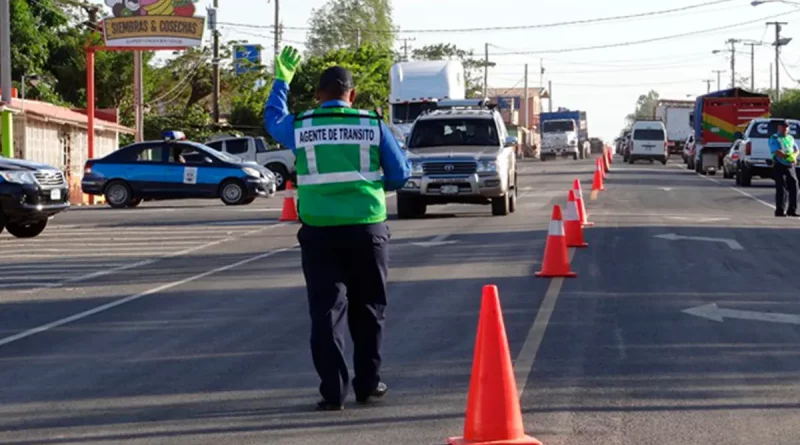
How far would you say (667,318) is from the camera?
461 inches

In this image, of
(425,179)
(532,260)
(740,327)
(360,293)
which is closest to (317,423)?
(360,293)

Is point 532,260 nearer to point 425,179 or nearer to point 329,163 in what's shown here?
point 425,179

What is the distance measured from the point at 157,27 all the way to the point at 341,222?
37.9m

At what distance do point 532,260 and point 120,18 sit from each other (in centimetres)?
3045

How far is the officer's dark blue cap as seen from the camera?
799cm

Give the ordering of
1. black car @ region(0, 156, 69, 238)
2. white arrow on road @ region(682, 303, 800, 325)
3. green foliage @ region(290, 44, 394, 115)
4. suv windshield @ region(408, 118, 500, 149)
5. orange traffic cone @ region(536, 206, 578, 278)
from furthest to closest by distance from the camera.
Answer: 1. green foliage @ region(290, 44, 394, 115)
2. suv windshield @ region(408, 118, 500, 149)
3. black car @ region(0, 156, 69, 238)
4. orange traffic cone @ region(536, 206, 578, 278)
5. white arrow on road @ region(682, 303, 800, 325)

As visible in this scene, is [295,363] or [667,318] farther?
[667,318]

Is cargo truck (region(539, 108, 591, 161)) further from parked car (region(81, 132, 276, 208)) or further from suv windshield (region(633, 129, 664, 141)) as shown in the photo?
parked car (region(81, 132, 276, 208))

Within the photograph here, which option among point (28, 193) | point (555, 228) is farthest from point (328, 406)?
point (28, 193)

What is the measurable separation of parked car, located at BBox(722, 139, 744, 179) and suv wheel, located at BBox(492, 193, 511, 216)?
60.4 feet

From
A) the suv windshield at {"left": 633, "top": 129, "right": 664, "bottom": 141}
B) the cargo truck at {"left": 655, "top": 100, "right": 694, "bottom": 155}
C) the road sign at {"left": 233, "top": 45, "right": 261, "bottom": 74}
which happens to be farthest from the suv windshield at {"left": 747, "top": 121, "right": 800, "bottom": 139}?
the cargo truck at {"left": 655, "top": 100, "right": 694, "bottom": 155}

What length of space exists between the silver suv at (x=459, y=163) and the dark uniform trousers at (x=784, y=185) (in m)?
4.89

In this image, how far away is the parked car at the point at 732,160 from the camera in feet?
143

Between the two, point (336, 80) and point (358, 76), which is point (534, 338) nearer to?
point (336, 80)
